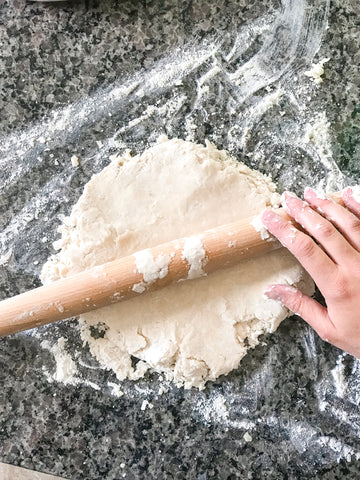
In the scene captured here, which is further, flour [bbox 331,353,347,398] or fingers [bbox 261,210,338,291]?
flour [bbox 331,353,347,398]

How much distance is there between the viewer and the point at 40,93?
4.53ft

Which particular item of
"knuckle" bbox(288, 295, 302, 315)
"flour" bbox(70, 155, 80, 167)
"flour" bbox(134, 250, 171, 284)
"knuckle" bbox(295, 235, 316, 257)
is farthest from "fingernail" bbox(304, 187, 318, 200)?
"flour" bbox(70, 155, 80, 167)

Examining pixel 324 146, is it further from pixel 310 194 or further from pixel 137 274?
pixel 137 274

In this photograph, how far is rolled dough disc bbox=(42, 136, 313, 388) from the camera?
1255 mm

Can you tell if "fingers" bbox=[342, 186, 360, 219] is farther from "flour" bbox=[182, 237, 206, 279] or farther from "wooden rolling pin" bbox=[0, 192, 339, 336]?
"flour" bbox=[182, 237, 206, 279]

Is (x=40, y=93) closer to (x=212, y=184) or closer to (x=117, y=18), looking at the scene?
(x=117, y=18)

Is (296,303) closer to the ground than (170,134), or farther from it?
closer to the ground

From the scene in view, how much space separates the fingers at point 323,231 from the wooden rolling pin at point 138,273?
4 centimetres

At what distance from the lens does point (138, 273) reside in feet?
3.85

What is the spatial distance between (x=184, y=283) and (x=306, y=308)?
286 millimetres

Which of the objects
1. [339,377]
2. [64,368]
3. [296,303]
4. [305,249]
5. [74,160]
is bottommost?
[339,377]

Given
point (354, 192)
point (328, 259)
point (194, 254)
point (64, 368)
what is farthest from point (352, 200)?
point (64, 368)

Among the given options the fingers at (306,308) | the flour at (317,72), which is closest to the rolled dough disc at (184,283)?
the fingers at (306,308)

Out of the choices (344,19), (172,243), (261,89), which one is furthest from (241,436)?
(344,19)
